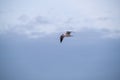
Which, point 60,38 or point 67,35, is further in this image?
point 60,38

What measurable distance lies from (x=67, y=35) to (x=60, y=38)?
340 cm

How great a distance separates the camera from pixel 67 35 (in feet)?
72.1

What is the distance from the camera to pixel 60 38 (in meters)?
25.2
